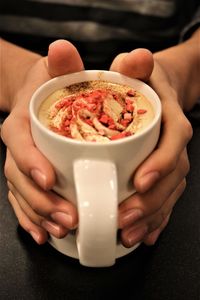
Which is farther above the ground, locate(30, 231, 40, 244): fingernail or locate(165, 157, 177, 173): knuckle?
locate(165, 157, 177, 173): knuckle

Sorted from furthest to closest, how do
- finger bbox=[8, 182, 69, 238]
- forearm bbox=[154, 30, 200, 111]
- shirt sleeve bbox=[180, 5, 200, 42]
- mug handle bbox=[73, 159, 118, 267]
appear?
shirt sleeve bbox=[180, 5, 200, 42] → forearm bbox=[154, 30, 200, 111] → finger bbox=[8, 182, 69, 238] → mug handle bbox=[73, 159, 118, 267]

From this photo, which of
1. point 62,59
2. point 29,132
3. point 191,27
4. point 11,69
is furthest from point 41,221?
point 191,27

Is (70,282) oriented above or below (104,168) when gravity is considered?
below

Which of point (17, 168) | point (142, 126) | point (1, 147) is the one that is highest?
point (142, 126)

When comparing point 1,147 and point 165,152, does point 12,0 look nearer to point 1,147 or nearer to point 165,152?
point 1,147

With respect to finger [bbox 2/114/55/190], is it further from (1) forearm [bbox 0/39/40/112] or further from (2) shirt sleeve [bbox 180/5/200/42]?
(2) shirt sleeve [bbox 180/5/200/42]

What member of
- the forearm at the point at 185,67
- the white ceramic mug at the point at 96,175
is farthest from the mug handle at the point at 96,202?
the forearm at the point at 185,67

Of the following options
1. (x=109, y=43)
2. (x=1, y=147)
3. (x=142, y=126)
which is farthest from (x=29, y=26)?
(x=142, y=126)

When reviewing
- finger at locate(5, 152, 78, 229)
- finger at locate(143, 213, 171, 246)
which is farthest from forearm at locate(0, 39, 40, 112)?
finger at locate(143, 213, 171, 246)
